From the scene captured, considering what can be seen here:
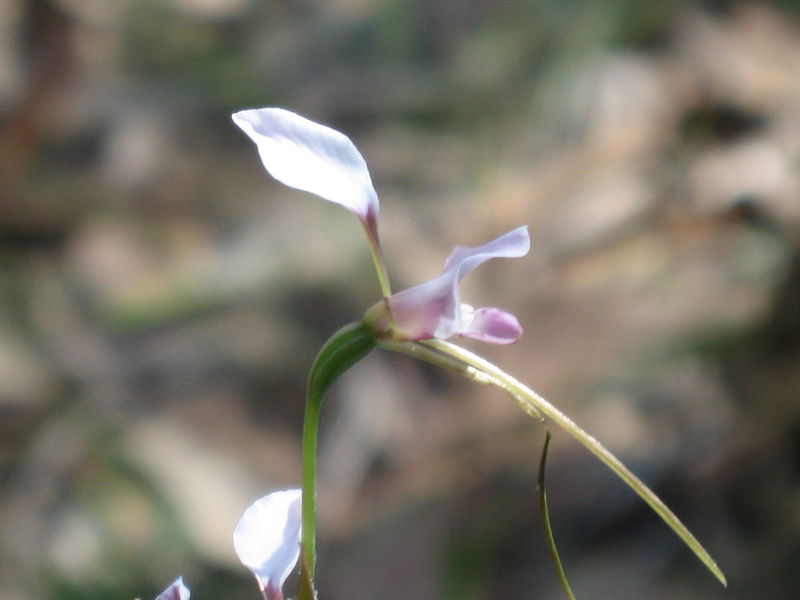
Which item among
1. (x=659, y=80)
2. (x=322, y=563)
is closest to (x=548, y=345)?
(x=322, y=563)

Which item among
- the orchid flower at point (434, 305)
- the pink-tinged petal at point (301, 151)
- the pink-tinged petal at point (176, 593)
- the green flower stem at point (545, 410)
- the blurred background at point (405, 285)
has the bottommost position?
the blurred background at point (405, 285)

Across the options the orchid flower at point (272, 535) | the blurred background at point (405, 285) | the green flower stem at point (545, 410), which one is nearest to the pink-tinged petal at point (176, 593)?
the orchid flower at point (272, 535)

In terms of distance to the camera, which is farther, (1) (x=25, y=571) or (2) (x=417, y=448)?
(2) (x=417, y=448)

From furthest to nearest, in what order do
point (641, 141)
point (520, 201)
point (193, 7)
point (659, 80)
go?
point (193, 7), point (659, 80), point (641, 141), point (520, 201)

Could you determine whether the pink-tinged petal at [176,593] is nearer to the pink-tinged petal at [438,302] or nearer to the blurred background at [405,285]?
the pink-tinged petal at [438,302]

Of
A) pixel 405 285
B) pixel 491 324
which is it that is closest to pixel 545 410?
pixel 491 324

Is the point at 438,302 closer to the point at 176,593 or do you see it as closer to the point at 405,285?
the point at 176,593

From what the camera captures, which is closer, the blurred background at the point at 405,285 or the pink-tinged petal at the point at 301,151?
the pink-tinged petal at the point at 301,151

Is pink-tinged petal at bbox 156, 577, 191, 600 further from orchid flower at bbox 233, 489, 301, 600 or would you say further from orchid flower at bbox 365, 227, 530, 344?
orchid flower at bbox 365, 227, 530, 344

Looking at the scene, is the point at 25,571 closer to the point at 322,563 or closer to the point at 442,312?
the point at 322,563
